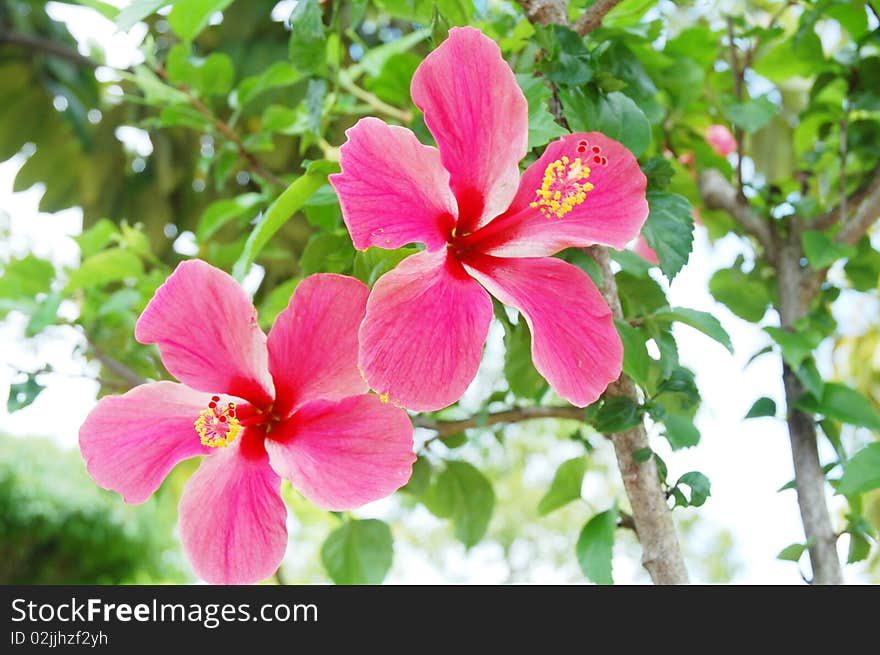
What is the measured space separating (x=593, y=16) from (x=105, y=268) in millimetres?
490

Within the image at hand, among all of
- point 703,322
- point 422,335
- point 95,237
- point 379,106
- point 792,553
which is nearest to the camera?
point 422,335

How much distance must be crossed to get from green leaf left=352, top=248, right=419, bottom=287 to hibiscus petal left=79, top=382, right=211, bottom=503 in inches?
3.7

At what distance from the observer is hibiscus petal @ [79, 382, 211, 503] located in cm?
39

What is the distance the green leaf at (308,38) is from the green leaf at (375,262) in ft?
0.49

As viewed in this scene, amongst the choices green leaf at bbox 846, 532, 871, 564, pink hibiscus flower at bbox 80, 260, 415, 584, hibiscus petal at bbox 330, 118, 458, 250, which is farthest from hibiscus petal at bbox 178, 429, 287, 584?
green leaf at bbox 846, 532, 871, 564

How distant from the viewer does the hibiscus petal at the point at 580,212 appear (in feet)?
1.22

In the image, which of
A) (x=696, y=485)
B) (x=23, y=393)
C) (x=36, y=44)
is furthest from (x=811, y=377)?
(x=36, y=44)

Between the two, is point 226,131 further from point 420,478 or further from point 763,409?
point 763,409

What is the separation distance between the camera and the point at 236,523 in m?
0.38

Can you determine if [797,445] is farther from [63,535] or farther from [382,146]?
[63,535]

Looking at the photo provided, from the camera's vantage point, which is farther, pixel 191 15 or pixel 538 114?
pixel 191 15

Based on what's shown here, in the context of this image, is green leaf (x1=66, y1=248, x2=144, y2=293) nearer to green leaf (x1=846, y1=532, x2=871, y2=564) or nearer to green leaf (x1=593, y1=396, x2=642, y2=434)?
green leaf (x1=593, y1=396, x2=642, y2=434)

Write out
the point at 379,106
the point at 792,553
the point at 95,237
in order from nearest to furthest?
the point at 792,553
the point at 379,106
the point at 95,237
